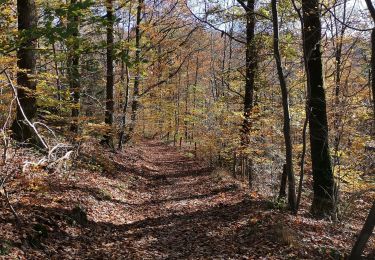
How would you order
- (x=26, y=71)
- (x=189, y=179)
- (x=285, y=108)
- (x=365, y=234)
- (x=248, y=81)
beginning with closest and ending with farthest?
(x=365, y=234) < (x=285, y=108) < (x=26, y=71) < (x=248, y=81) < (x=189, y=179)

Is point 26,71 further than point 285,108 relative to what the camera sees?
Yes

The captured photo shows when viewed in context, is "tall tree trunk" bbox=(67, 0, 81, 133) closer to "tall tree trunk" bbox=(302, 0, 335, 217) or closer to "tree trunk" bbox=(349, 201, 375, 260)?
"tall tree trunk" bbox=(302, 0, 335, 217)

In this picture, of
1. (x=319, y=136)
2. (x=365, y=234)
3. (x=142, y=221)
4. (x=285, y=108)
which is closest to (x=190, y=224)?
(x=142, y=221)

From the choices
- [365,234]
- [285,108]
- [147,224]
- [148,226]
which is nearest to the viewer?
[365,234]

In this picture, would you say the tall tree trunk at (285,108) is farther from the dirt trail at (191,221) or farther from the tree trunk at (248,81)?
the tree trunk at (248,81)

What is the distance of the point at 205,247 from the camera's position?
7.21 m

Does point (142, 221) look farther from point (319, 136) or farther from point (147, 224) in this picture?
point (319, 136)

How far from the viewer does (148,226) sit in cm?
857

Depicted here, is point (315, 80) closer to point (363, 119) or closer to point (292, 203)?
point (292, 203)

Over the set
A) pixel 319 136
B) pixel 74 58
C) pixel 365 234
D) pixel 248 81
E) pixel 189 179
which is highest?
pixel 74 58

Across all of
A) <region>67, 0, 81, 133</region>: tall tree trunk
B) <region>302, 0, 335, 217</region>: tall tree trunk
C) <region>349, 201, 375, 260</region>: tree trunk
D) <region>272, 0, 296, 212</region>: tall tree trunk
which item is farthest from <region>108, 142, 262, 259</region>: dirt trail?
<region>67, 0, 81, 133</region>: tall tree trunk

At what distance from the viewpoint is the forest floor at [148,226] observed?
6320 millimetres

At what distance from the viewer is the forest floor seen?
6.32 meters

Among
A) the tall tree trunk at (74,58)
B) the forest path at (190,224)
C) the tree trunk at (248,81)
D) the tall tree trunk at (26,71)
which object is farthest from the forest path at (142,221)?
the tall tree trunk at (74,58)
